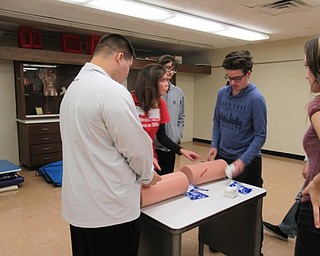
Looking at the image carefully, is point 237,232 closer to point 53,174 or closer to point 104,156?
point 104,156

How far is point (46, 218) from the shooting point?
302cm

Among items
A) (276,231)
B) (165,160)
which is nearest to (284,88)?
(276,231)

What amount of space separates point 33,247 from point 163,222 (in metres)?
1.69

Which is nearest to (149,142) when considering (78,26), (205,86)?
(78,26)

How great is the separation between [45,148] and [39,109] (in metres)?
0.75

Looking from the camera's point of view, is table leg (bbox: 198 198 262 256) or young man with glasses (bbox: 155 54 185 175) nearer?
table leg (bbox: 198 198 262 256)

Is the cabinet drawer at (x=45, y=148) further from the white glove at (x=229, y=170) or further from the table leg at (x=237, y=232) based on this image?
the white glove at (x=229, y=170)

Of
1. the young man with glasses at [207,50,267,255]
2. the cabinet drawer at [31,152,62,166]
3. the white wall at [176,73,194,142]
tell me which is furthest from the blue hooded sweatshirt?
the white wall at [176,73,194,142]

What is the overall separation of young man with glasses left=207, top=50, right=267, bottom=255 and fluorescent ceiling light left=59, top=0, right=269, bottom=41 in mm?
1788

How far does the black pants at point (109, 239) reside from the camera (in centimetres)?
125

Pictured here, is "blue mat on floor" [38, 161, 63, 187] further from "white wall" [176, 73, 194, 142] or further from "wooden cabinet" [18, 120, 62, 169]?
"white wall" [176, 73, 194, 142]

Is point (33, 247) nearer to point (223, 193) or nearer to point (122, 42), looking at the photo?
point (223, 193)

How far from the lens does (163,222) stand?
4.48ft

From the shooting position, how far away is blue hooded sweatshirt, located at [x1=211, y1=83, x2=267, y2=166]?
1988mm
